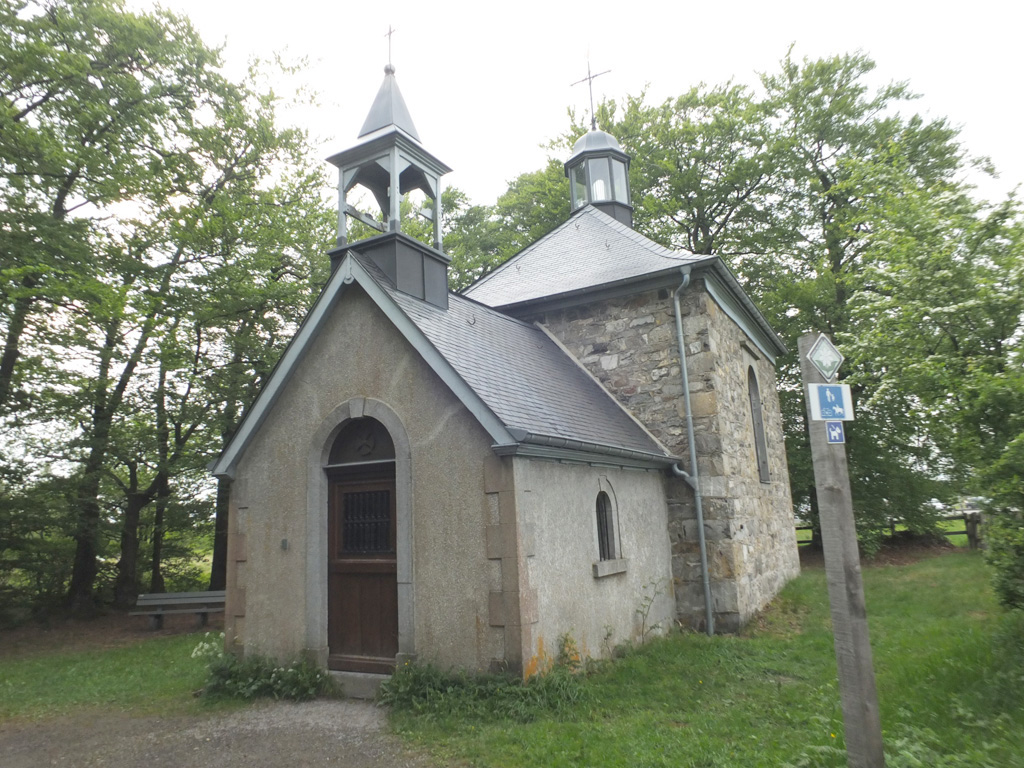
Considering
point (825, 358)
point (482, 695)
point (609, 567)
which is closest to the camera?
point (825, 358)

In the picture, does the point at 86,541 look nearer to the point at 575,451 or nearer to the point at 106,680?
the point at 106,680

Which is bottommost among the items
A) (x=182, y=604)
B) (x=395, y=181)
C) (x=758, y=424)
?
(x=182, y=604)

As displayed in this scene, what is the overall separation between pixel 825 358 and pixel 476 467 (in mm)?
3680

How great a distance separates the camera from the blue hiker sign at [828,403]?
434cm

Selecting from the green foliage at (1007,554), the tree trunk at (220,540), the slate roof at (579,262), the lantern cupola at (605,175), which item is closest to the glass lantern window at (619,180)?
the lantern cupola at (605,175)

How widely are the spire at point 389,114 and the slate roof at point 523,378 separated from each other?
6.68 ft

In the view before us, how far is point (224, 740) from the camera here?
6164 mm

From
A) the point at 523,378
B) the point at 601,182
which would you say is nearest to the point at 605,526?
the point at 523,378

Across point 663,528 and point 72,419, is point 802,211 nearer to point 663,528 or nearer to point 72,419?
point 663,528

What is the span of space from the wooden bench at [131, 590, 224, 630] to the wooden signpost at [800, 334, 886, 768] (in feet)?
42.7

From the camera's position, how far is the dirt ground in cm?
561

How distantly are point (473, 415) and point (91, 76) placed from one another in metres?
13.0

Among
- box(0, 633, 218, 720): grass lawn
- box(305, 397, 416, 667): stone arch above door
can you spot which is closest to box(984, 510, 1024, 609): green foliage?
box(305, 397, 416, 667): stone arch above door

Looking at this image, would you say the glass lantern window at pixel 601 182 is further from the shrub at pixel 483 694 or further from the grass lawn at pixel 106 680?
the grass lawn at pixel 106 680
